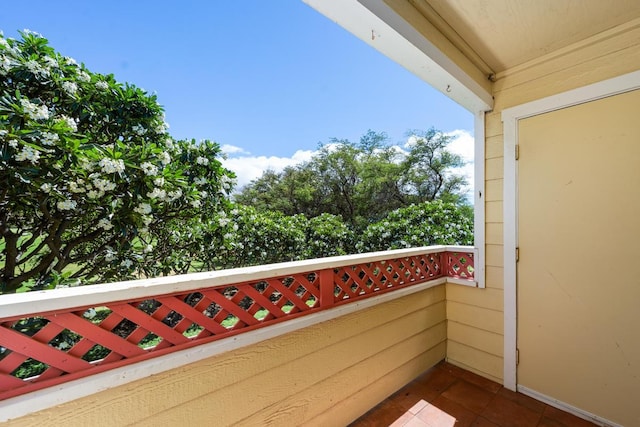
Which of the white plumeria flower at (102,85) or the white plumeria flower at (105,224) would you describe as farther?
the white plumeria flower at (102,85)

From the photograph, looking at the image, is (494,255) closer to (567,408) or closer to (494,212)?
(494,212)

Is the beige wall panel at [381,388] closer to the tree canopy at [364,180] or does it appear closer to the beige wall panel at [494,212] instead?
the beige wall panel at [494,212]

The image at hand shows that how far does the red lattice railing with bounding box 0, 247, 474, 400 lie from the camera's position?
73 centimetres

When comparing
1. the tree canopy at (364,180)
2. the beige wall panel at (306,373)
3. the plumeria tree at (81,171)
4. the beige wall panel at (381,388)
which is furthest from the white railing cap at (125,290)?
the tree canopy at (364,180)

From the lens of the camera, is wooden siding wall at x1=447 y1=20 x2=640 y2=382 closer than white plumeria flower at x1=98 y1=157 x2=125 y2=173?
Yes

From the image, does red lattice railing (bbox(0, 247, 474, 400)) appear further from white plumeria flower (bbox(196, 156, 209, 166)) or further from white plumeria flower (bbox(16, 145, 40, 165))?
white plumeria flower (bbox(196, 156, 209, 166))

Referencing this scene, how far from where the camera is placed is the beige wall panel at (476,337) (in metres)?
2.03

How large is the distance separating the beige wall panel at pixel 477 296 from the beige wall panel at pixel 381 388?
42 cm

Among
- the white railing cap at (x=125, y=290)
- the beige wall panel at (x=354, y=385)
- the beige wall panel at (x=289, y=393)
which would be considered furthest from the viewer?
the beige wall panel at (x=354, y=385)

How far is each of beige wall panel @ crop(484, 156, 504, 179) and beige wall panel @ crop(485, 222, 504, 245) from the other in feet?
1.19

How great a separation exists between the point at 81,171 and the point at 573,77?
337 cm

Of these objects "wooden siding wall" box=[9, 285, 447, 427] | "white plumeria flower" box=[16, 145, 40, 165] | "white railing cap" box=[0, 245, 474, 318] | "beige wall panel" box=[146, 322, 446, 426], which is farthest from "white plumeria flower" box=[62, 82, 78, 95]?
"beige wall panel" box=[146, 322, 446, 426]

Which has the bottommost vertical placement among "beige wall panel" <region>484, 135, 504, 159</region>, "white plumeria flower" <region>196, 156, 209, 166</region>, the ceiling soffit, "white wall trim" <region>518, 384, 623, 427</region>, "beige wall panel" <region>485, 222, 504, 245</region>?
"white wall trim" <region>518, 384, 623, 427</region>

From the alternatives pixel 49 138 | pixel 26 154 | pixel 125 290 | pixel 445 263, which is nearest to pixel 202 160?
pixel 49 138
